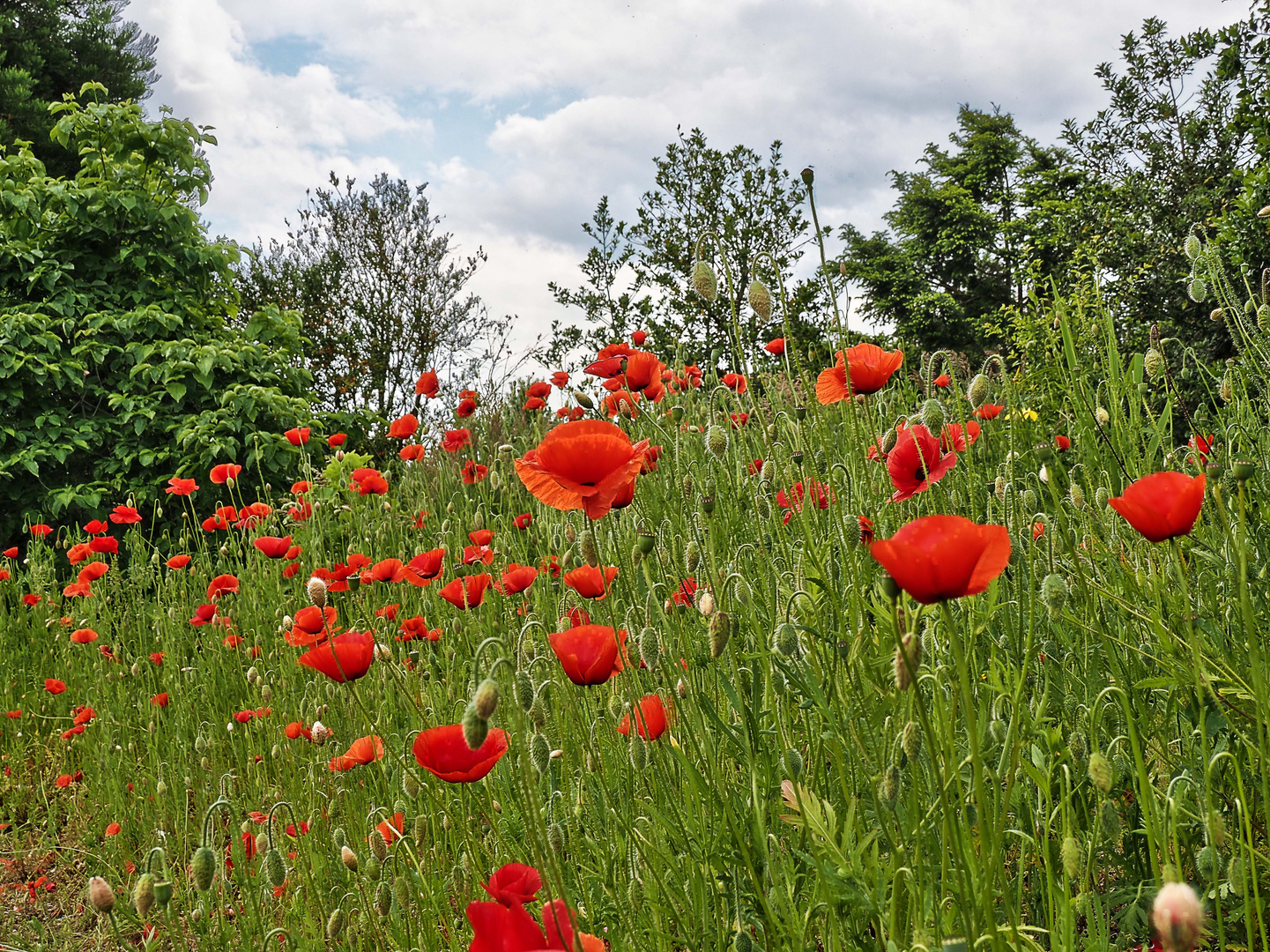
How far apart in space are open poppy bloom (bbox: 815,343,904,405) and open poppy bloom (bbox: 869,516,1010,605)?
2.35ft

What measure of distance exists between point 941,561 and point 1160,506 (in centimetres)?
48

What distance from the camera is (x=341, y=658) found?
5.02 ft

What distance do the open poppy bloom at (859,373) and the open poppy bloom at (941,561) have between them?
72 cm

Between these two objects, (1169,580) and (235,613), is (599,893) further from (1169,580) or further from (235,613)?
(235,613)

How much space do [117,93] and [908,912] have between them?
18153mm

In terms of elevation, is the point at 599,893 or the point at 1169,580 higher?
the point at 1169,580

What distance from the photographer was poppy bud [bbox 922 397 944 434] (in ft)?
4.25

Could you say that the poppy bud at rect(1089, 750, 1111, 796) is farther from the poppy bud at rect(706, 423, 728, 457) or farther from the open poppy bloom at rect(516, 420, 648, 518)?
the poppy bud at rect(706, 423, 728, 457)

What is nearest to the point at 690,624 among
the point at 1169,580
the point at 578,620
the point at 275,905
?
the point at 578,620

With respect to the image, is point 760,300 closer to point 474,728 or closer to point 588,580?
point 588,580

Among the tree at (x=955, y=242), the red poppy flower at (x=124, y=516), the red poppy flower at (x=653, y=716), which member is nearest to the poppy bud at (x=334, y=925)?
the red poppy flower at (x=653, y=716)

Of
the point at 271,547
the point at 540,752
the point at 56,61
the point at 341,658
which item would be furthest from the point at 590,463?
the point at 56,61

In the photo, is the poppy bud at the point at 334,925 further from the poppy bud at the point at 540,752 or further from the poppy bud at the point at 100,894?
A: the poppy bud at the point at 540,752

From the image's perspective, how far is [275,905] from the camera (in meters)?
A: 2.07
